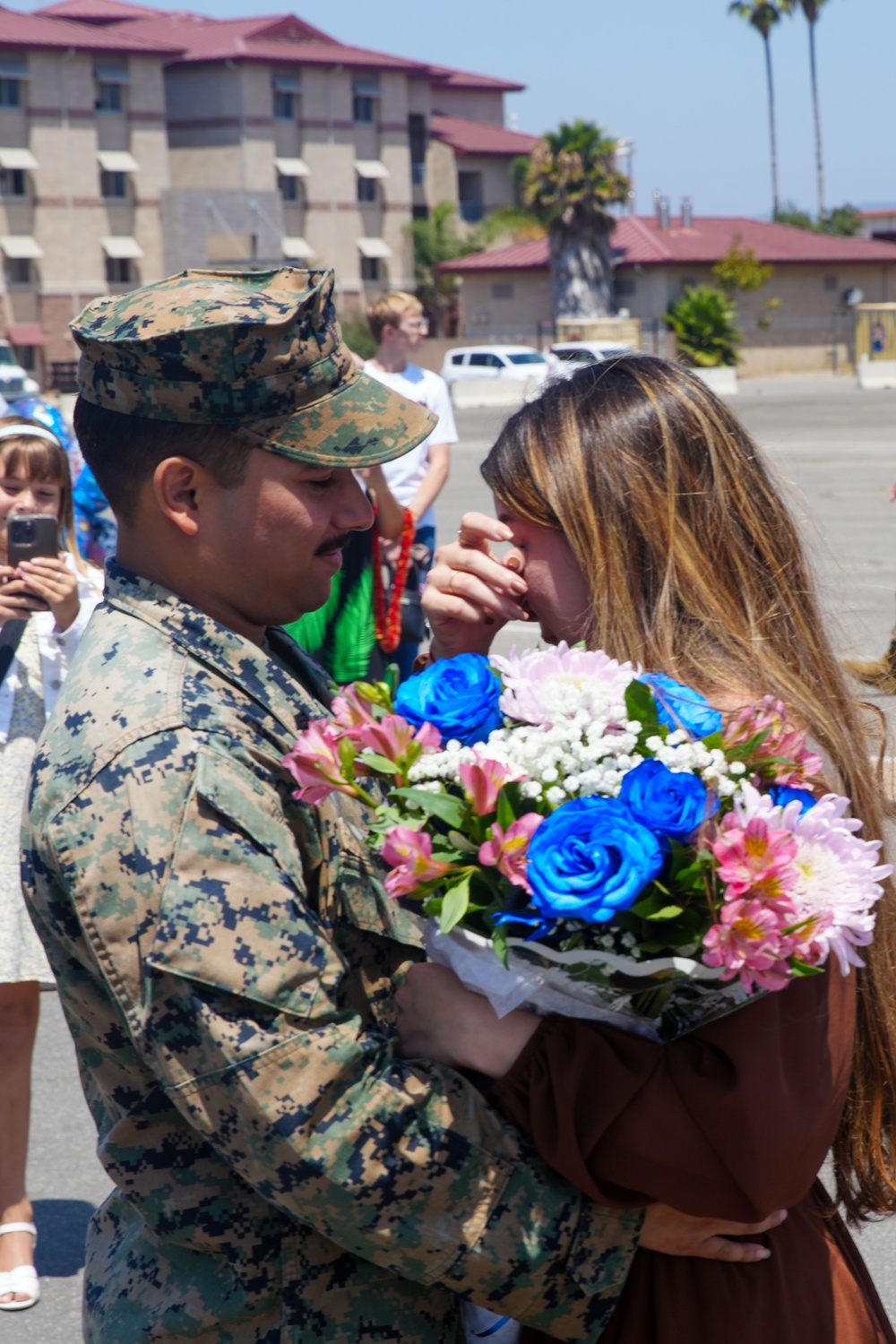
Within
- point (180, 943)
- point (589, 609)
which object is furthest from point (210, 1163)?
point (589, 609)

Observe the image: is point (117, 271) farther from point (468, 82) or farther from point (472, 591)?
point (472, 591)

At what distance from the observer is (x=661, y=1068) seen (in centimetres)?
171

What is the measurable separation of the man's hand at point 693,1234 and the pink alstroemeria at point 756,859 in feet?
1.65

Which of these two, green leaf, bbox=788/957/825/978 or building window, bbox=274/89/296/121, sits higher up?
building window, bbox=274/89/296/121

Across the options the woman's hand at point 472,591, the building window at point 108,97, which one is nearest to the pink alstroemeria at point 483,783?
the woman's hand at point 472,591

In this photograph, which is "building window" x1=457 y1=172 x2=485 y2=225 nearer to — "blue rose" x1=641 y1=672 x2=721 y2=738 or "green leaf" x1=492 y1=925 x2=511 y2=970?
"blue rose" x1=641 y1=672 x2=721 y2=738

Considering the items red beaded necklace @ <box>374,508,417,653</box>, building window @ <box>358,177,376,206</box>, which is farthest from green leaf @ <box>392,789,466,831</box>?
building window @ <box>358,177,376,206</box>

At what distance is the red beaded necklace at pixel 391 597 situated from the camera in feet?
21.1

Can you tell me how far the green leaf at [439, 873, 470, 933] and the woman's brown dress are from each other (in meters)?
0.25

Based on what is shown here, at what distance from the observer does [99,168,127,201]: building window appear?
206 ft

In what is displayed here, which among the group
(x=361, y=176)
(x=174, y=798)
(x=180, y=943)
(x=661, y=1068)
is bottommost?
(x=661, y=1068)

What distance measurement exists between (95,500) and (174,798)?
4906 mm

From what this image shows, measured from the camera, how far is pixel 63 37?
61.2 m

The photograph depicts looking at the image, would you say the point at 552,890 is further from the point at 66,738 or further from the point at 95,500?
the point at 95,500
